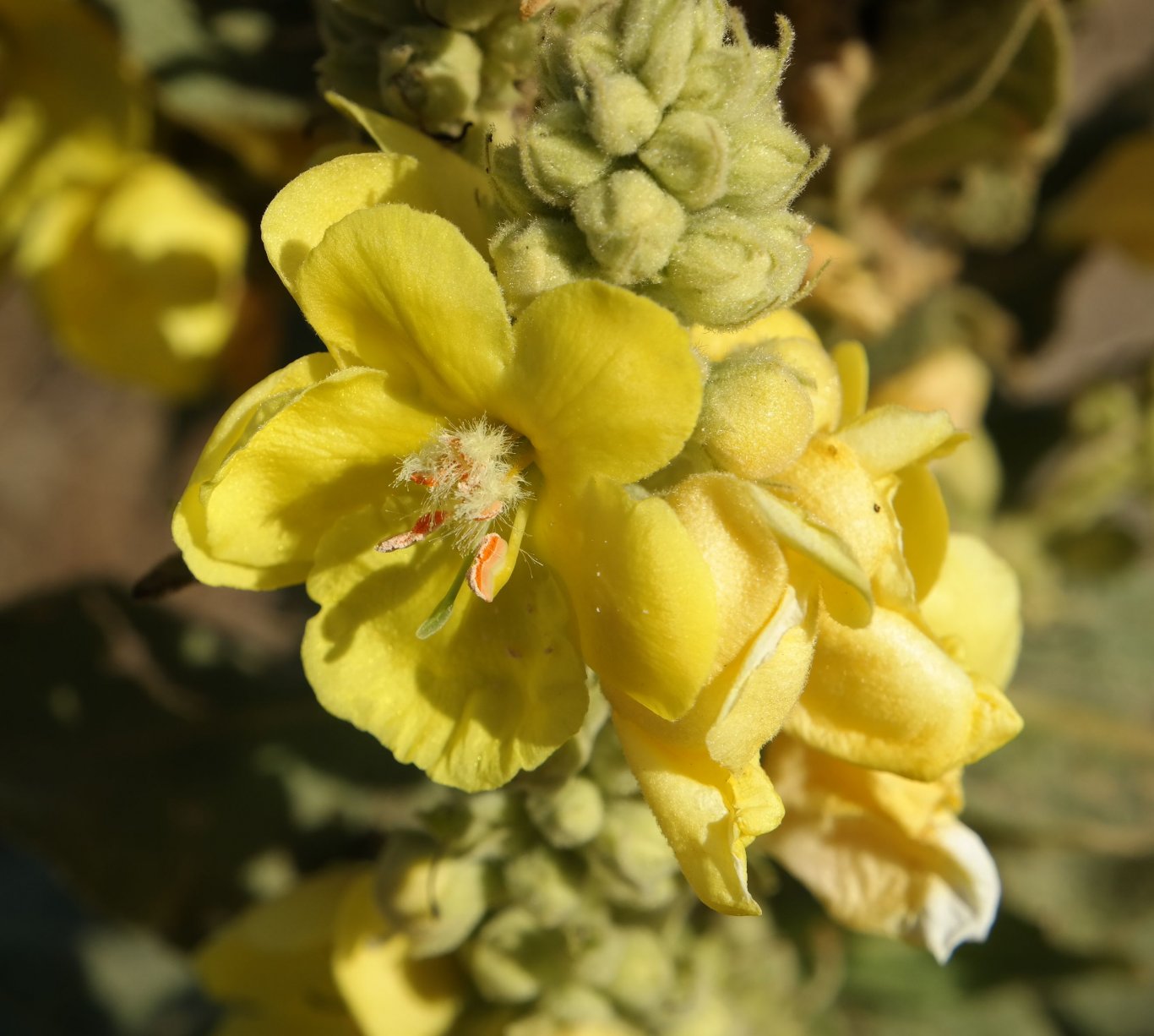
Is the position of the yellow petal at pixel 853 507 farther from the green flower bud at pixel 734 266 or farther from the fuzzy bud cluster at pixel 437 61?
the fuzzy bud cluster at pixel 437 61

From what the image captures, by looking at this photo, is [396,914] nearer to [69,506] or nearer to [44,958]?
[44,958]

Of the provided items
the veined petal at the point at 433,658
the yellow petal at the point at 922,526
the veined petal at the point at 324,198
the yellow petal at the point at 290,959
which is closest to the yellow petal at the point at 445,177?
the veined petal at the point at 324,198

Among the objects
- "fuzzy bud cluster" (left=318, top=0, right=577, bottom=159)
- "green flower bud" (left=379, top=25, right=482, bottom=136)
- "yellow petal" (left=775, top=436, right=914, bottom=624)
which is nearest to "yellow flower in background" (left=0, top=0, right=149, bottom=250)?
"fuzzy bud cluster" (left=318, top=0, right=577, bottom=159)

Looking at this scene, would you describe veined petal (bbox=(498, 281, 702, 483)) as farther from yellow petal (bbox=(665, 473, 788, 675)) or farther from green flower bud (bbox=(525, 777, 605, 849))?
green flower bud (bbox=(525, 777, 605, 849))

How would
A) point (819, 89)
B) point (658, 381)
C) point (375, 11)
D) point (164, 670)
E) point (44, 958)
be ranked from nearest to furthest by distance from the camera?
point (658, 381)
point (375, 11)
point (819, 89)
point (164, 670)
point (44, 958)

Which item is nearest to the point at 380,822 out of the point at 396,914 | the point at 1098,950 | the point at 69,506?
the point at 396,914

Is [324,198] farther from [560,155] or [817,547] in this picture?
[817,547]
